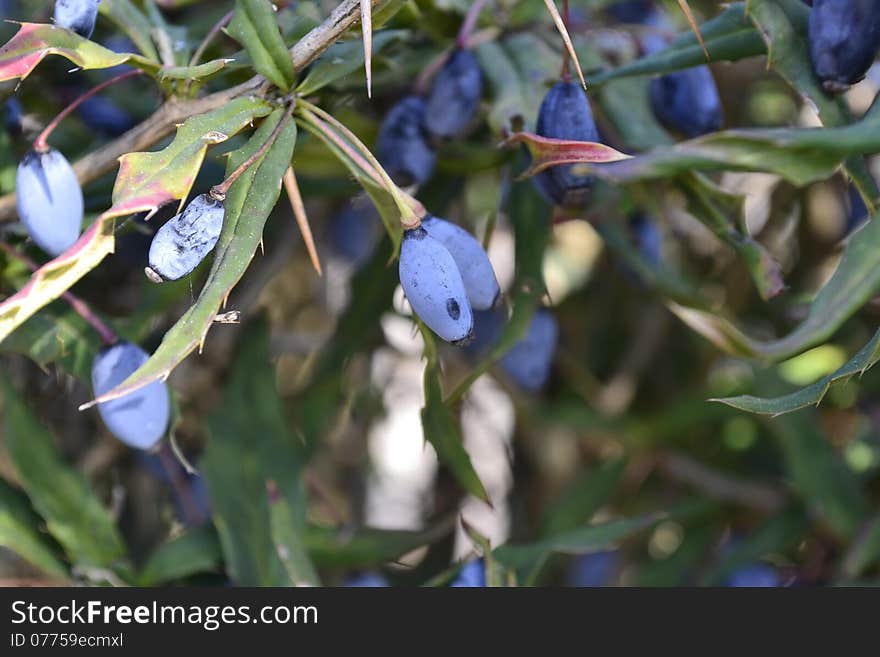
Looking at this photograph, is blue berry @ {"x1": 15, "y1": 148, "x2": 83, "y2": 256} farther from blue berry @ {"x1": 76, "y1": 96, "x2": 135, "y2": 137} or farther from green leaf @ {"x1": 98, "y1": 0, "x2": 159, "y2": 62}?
blue berry @ {"x1": 76, "y1": 96, "x2": 135, "y2": 137}

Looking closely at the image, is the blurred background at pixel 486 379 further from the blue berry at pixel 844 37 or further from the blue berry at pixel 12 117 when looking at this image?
the blue berry at pixel 844 37

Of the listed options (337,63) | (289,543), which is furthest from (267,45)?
(289,543)

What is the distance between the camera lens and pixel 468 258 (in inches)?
29.3

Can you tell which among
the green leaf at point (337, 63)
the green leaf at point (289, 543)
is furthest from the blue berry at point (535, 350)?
the green leaf at point (337, 63)

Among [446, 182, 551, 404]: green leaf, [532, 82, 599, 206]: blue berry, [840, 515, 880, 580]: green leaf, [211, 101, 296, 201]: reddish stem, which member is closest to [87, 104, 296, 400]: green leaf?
[211, 101, 296, 201]: reddish stem

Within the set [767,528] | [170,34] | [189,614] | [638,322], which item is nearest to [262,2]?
[170,34]

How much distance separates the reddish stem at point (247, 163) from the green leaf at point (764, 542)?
34.4 inches

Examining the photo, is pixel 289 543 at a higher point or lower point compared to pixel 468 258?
lower

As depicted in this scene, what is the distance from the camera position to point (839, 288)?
0.66 metres

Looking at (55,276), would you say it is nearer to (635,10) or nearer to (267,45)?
(267,45)

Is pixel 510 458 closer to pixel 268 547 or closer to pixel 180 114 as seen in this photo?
pixel 268 547

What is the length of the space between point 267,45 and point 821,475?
2.96ft

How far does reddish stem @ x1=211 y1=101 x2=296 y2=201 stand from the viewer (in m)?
0.66

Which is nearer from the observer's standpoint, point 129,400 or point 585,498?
point 129,400
